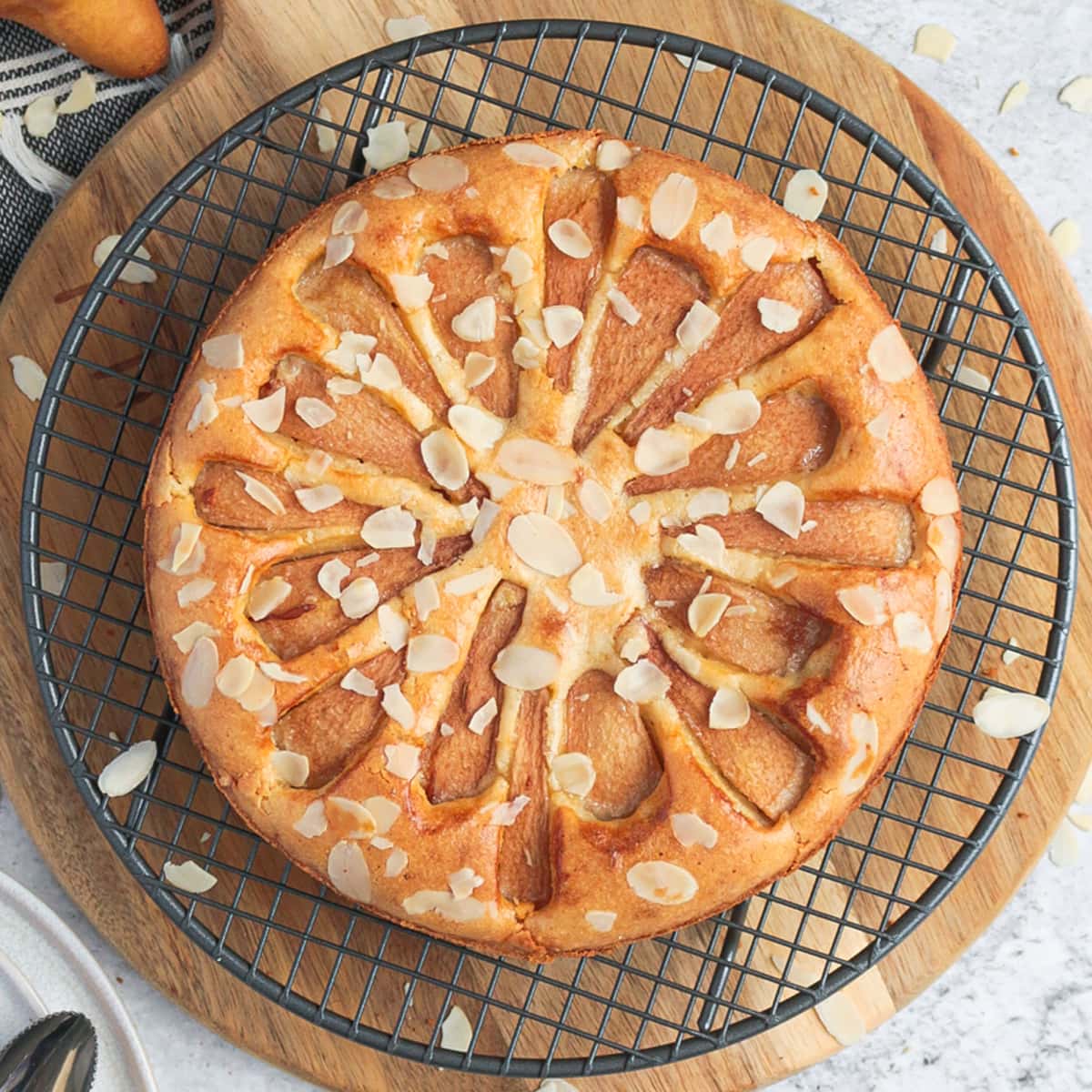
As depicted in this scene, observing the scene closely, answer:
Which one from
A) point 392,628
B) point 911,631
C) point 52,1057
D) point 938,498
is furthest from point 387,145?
point 52,1057

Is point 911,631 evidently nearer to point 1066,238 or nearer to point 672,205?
point 672,205

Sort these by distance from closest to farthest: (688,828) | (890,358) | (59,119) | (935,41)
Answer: (688,828) → (890,358) → (59,119) → (935,41)

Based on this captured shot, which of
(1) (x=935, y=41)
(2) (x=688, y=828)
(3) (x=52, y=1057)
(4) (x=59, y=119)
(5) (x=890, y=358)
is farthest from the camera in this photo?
(1) (x=935, y=41)

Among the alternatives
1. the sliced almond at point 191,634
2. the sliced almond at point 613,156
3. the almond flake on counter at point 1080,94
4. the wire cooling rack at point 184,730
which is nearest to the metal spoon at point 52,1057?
the wire cooling rack at point 184,730

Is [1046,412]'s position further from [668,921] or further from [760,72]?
[668,921]

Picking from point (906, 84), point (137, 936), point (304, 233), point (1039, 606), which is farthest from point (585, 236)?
point (137, 936)

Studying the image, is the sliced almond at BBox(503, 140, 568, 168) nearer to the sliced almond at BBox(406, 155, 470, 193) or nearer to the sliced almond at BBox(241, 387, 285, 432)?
the sliced almond at BBox(406, 155, 470, 193)

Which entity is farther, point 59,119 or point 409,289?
point 59,119
